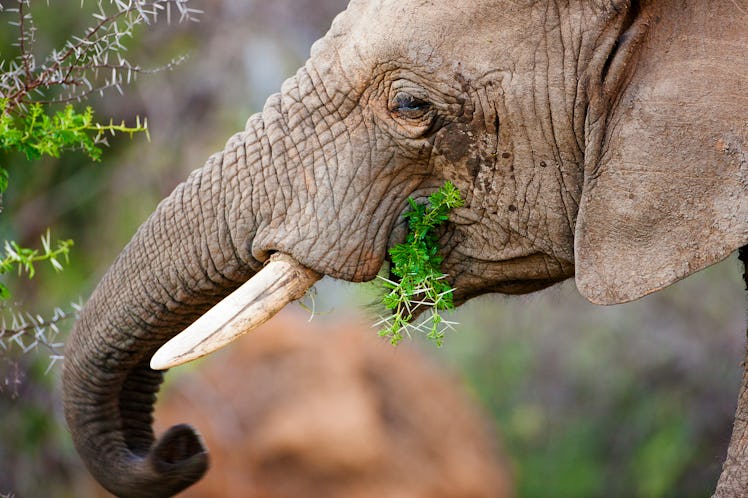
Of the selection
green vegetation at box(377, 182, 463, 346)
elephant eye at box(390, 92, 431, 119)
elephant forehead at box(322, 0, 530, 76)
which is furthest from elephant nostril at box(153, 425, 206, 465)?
elephant forehead at box(322, 0, 530, 76)

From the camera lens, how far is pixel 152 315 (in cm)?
299

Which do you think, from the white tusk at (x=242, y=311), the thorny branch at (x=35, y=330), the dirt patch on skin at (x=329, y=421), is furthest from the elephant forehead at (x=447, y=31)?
the dirt patch on skin at (x=329, y=421)

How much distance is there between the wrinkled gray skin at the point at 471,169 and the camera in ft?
8.50

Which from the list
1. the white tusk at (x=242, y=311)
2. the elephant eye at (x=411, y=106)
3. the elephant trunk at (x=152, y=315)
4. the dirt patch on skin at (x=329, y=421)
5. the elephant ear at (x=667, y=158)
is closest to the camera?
the elephant ear at (x=667, y=158)

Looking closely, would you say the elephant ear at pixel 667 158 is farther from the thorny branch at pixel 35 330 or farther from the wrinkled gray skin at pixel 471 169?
the thorny branch at pixel 35 330

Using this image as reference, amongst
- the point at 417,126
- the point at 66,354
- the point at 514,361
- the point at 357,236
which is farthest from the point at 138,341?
the point at 514,361

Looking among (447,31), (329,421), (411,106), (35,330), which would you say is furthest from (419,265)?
(329,421)

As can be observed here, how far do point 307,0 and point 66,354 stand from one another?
6222 millimetres

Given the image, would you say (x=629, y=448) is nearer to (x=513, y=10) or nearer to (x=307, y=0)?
(x=307, y=0)

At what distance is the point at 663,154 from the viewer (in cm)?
262

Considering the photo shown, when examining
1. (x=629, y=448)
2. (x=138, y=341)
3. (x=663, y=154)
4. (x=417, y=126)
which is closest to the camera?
(x=663, y=154)

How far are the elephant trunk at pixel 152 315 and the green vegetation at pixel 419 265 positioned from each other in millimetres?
364

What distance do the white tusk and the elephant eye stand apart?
451 mm

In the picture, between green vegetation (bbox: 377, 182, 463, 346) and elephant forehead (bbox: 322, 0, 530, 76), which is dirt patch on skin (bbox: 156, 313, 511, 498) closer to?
green vegetation (bbox: 377, 182, 463, 346)
